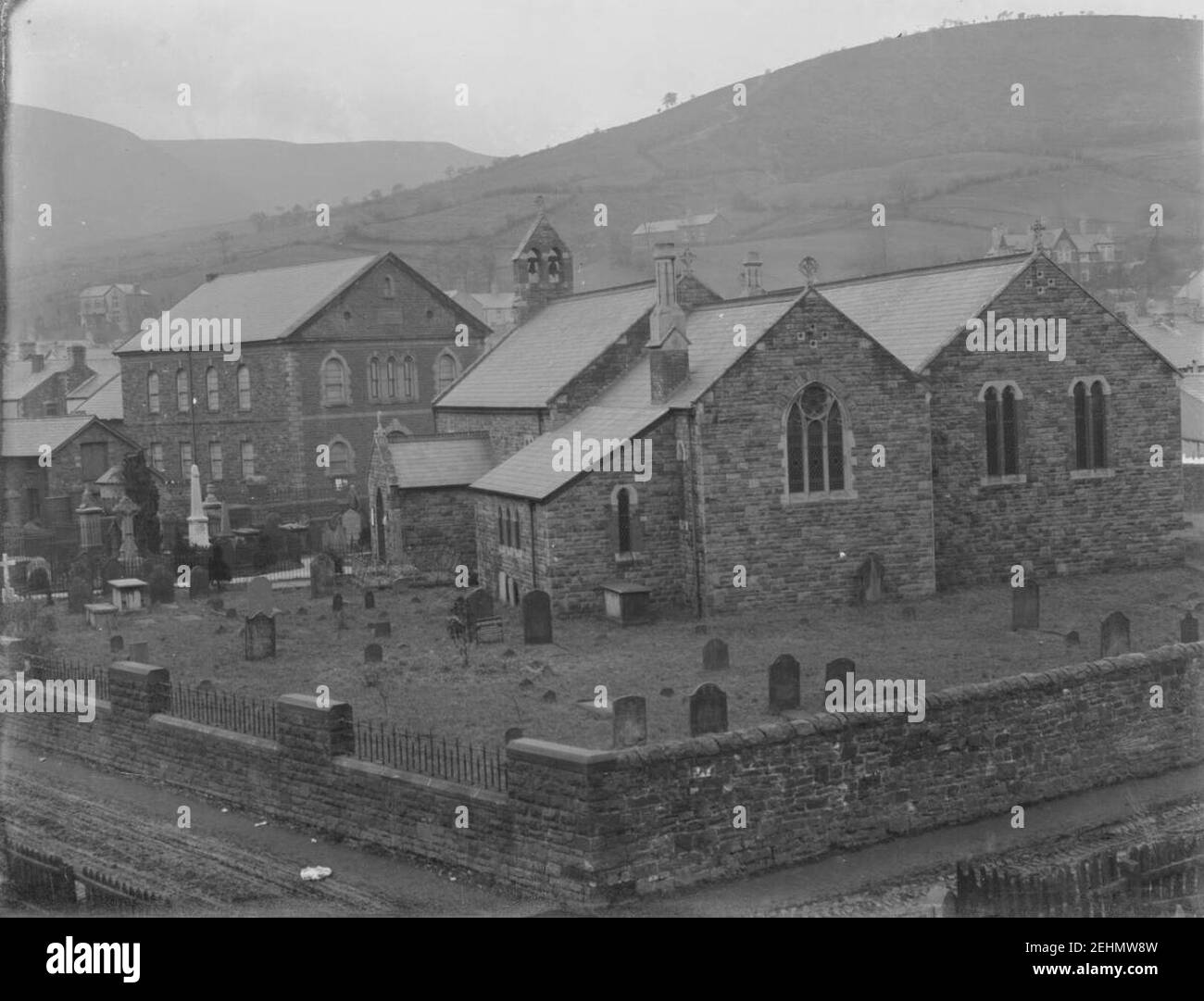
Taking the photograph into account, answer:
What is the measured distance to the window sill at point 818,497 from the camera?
107 feet

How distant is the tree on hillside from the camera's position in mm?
42438

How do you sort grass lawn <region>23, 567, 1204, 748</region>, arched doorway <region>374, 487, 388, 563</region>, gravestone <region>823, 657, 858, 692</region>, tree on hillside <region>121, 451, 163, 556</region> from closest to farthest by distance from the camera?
gravestone <region>823, 657, 858, 692</region> → grass lawn <region>23, 567, 1204, 748</region> → arched doorway <region>374, 487, 388, 563</region> → tree on hillside <region>121, 451, 163, 556</region>

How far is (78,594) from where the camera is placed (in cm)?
3641

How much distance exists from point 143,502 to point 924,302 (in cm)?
2227

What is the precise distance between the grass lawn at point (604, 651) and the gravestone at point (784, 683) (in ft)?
1.05

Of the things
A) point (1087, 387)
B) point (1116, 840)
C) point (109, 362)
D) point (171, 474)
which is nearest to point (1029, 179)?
point (109, 362)

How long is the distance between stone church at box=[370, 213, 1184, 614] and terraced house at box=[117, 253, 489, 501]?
1711 centimetres

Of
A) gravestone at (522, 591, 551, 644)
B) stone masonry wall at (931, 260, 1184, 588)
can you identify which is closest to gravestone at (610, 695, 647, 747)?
gravestone at (522, 591, 551, 644)

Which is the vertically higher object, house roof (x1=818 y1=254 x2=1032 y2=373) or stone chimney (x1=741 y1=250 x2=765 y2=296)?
stone chimney (x1=741 y1=250 x2=765 y2=296)

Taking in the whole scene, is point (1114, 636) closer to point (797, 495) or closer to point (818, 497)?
point (818, 497)

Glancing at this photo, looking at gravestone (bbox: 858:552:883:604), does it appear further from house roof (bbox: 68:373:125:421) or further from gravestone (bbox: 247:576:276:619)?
house roof (bbox: 68:373:125:421)

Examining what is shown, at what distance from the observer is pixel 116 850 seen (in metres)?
18.5

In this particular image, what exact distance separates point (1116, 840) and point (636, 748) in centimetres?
588

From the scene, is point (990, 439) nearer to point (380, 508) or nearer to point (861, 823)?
point (380, 508)
